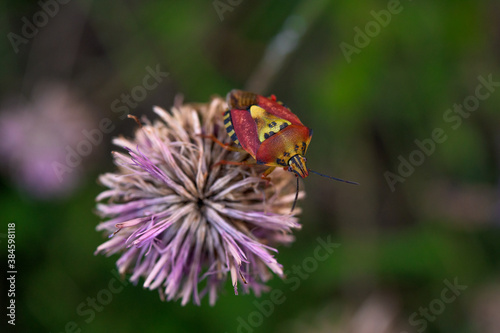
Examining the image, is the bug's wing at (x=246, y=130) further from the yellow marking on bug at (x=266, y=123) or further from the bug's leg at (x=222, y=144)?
the bug's leg at (x=222, y=144)

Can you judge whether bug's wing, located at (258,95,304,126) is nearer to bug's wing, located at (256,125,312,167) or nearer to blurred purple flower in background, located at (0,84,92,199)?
bug's wing, located at (256,125,312,167)

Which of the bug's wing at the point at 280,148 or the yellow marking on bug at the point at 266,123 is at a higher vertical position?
the yellow marking on bug at the point at 266,123

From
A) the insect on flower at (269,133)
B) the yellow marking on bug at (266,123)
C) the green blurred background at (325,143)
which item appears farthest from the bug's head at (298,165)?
the green blurred background at (325,143)

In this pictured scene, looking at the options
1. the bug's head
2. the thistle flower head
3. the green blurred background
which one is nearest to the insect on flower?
the bug's head

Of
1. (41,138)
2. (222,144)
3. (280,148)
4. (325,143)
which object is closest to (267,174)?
(280,148)

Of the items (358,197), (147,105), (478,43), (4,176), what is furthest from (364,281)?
(4,176)

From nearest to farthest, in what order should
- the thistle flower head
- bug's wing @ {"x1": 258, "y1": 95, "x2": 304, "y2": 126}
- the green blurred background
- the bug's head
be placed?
the bug's head < bug's wing @ {"x1": 258, "y1": 95, "x2": 304, "y2": 126} < the thistle flower head < the green blurred background

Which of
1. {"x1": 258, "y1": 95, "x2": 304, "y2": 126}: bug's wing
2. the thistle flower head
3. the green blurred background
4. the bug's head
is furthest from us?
the green blurred background
